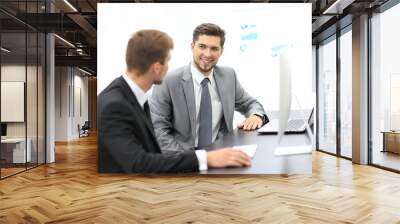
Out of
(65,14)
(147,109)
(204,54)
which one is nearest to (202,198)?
(147,109)

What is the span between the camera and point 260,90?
4641 millimetres

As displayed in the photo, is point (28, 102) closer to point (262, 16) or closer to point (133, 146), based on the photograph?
point (133, 146)

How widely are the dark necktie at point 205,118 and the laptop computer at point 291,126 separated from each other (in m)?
0.54

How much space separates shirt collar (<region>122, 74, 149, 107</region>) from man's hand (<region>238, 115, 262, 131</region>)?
3.43 feet

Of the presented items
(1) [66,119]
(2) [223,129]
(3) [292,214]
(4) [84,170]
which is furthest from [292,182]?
(1) [66,119]

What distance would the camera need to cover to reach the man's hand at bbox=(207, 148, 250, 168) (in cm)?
432

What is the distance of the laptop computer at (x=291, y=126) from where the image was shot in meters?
4.52

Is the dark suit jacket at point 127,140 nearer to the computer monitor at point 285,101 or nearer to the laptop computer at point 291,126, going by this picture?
the laptop computer at point 291,126

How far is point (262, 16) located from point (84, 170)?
4720 mm

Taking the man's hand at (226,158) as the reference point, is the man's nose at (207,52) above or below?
above

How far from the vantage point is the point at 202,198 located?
5270 millimetres

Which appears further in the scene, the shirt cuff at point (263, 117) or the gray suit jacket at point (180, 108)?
the shirt cuff at point (263, 117)

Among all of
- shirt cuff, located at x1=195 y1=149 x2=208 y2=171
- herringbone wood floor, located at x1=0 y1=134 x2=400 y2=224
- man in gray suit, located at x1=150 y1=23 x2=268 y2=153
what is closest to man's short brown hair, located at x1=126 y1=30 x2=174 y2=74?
man in gray suit, located at x1=150 y1=23 x2=268 y2=153

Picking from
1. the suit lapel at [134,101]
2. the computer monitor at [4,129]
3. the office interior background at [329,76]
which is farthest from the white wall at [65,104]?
the suit lapel at [134,101]
